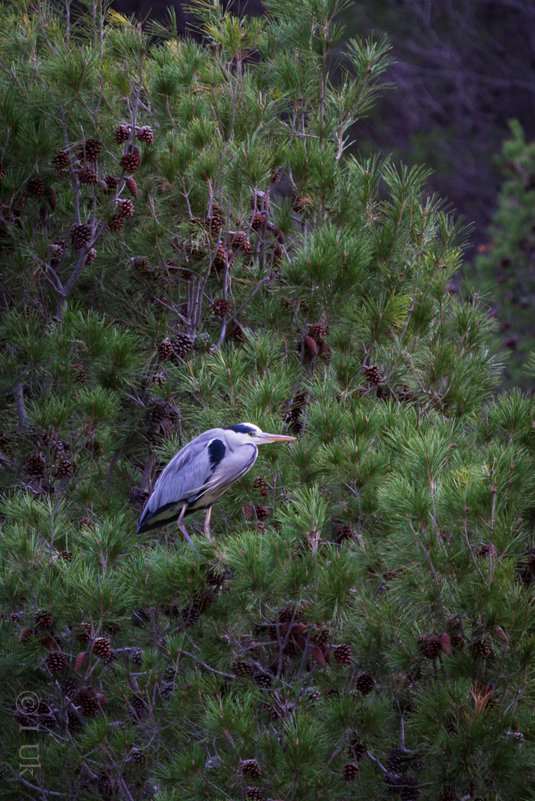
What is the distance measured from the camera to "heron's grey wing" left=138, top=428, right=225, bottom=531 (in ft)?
9.14

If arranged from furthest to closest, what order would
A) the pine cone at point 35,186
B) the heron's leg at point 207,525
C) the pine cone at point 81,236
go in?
1. the pine cone at point 35,186
2. the pine cone at point 81,236
3. the heron's leg at point 207,525

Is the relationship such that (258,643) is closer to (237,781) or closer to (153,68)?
(237,781)

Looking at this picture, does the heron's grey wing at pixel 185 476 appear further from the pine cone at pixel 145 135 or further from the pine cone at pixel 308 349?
the pine cone at pixel 145 135

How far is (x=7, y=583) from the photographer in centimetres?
267

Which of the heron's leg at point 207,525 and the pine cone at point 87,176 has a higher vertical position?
the pine cone at point 87,176

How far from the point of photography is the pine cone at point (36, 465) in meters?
3.35

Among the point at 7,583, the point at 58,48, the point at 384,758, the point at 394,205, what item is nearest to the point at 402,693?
the point at 384,758

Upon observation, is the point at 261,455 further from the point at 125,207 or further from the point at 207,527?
the point at 125,207

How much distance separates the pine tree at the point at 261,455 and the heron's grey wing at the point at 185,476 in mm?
155

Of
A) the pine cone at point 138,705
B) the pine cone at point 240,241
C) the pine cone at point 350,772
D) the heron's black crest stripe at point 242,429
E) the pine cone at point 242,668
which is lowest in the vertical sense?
the pine cone at point 138,705

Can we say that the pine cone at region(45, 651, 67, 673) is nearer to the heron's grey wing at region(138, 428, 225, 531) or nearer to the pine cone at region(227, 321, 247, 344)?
the heron's grey wing at region(138, 428, 225, 531)

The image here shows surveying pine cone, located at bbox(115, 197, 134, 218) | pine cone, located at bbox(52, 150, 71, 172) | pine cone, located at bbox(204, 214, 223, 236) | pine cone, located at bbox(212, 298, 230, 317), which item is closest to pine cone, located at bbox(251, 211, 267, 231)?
pine cone, located at bbox(204, 214, 223, 236)

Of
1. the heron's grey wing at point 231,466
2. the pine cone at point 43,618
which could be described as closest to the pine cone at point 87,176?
the heron's grey wing at point 231,466

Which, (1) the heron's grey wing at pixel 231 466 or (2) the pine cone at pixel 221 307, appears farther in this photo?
(2) the pine cone at pixel 221 307
